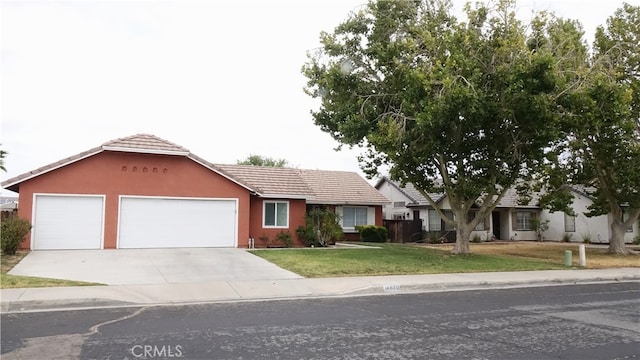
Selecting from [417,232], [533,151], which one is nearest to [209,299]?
[533,151]

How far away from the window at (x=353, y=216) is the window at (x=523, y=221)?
535 inches

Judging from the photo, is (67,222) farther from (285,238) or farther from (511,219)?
(511,219)

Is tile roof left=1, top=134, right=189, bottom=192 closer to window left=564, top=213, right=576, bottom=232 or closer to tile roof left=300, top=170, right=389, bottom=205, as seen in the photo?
tile roof left=300, top=170, right=389, bottom=205

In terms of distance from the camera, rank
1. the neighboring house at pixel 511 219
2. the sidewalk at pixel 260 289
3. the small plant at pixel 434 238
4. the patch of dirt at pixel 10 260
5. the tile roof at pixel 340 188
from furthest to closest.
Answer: the neighboring house at pixel 511 219 < the small plant at pixel 434 238 < the tile roof at pixel 340 188 < the patch of dirt at pixel 10 260 < the sidewalk at pixel 260 289

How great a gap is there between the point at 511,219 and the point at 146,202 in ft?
89.7

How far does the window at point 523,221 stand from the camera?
38125 millimetres

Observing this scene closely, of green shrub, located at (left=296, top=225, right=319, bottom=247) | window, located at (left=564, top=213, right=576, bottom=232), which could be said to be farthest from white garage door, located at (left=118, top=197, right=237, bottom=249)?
window, located at (left=564, top=213, right=576, bottom=232)

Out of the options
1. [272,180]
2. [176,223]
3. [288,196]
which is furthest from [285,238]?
[176,223]

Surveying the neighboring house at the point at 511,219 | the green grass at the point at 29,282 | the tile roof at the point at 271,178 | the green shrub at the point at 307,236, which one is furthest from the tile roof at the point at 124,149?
the neighboring house at the point at 511,219

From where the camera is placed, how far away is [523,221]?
3841cm

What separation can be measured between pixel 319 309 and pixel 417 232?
78.3 feet

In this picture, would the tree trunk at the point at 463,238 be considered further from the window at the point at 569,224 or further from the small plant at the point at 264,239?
the window at the point at 569,224

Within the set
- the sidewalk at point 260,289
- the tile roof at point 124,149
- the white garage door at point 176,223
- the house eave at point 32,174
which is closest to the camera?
the sidewalk at point 260,289

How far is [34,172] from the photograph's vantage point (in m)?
19.6
